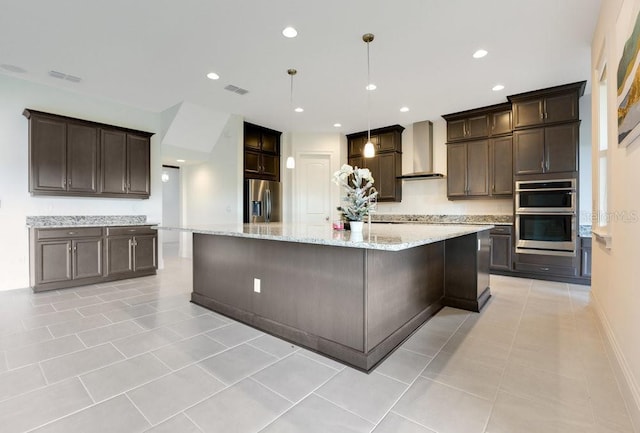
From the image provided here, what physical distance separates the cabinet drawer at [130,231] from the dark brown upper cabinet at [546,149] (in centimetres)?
572

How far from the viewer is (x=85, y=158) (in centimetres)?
437

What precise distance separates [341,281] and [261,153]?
4.67 m

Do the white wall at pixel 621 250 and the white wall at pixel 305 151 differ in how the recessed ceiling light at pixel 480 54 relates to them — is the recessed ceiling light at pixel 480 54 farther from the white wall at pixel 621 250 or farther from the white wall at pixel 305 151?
the white wall at pixel 305 151

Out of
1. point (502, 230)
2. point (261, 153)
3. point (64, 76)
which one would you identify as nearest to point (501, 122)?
point (502, 230)

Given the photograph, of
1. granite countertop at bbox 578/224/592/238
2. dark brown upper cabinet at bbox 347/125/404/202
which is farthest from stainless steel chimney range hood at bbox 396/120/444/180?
granite countertop at bbox 578/224/592/238

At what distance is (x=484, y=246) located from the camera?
3.43 metres

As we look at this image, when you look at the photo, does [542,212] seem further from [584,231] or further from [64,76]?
[64,76]

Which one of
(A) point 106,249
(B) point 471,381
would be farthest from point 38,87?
(B) point 471,381

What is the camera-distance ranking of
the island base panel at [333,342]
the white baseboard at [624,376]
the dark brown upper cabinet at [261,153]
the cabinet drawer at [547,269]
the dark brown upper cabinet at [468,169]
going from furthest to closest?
the dark brown upper cabinet at [261,153] → the dark brown upper cabinet at [468,169] → the cabinet drawer at [547,269] → the island base panel at [333,342] → the white baseboard at [624,376]

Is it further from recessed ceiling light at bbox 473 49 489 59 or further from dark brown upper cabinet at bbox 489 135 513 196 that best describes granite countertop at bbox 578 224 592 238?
recessed ceiling light at bbox 473 49 489 59

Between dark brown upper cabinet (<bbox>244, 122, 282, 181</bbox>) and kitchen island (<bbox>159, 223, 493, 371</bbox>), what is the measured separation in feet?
9.51

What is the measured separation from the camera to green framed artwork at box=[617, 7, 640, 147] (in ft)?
5.32

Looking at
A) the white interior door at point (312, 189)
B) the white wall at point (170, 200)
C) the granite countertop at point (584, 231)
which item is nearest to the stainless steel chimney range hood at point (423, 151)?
the white interior door at point (312, 189)

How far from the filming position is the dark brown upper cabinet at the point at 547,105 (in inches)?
166
